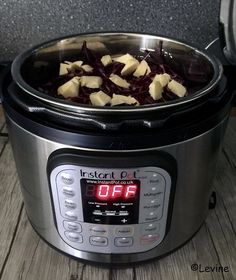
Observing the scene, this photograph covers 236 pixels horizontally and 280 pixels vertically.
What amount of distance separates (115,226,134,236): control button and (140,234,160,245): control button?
3cm

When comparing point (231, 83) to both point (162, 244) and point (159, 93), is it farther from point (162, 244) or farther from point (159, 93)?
point (162, 244)

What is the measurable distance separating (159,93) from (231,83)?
5.1 inches

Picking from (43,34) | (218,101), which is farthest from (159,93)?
(43,34)

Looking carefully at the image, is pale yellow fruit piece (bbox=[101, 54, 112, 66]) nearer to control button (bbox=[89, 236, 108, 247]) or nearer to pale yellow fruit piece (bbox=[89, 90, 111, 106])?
pale yellow fruit piece (bbox=[89, 90, 111, 106])

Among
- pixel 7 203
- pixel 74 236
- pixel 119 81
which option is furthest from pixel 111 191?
pixel 7 203

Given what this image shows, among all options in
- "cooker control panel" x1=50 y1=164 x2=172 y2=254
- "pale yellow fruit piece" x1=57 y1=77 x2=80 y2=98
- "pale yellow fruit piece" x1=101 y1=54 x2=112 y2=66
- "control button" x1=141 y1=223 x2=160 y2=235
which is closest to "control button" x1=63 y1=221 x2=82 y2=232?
"cooker control panel" x1=50 y1=164 x2=172 y2=254

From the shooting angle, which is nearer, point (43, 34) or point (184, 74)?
point (184, 74)

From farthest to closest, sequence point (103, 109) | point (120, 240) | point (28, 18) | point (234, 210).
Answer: point (28, 18) → point (234, 210) → point (120, 240) → point (103, 109)

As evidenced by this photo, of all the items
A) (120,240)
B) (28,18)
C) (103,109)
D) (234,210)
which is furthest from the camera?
(28,18)

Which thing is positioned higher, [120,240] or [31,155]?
[31,155]

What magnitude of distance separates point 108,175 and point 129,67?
28 cm

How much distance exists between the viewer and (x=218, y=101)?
57 cm

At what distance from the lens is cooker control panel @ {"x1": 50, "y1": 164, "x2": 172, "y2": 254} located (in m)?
0.53

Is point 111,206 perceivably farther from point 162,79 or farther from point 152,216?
point 162,79
